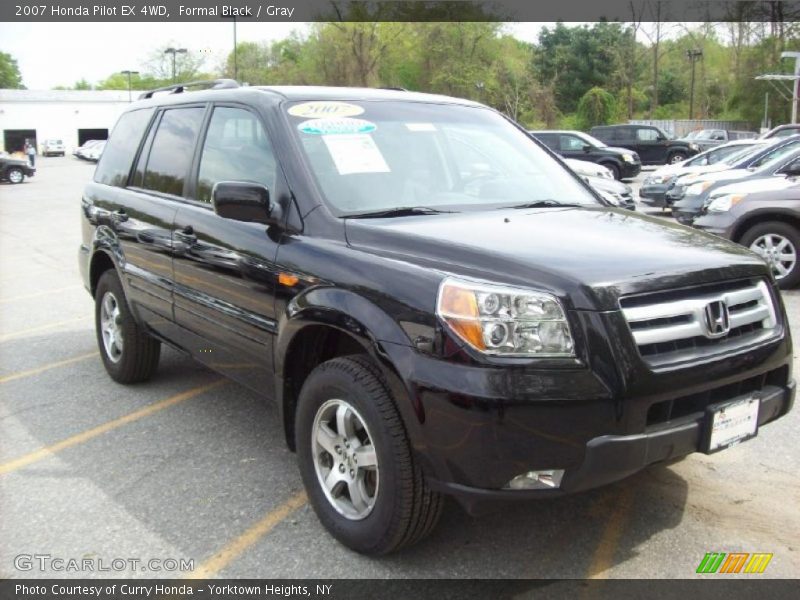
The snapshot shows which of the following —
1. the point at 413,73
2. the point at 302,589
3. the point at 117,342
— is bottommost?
the point at 302,589

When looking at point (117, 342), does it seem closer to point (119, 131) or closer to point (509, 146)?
point (119, 131)

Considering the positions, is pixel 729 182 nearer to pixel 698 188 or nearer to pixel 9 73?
pixel 698 188

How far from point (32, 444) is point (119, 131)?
2.41 m

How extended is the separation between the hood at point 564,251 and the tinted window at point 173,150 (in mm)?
1632

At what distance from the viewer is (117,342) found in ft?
17.5

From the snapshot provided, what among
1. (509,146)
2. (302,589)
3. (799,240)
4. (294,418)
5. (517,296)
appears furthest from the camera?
(799,240)

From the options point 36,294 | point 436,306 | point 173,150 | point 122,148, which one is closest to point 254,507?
point 436,306

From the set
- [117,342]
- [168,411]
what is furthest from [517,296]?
[117,342]

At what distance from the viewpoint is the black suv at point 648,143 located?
29828 mm

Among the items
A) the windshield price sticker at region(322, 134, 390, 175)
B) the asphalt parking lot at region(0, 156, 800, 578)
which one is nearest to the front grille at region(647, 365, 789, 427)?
the asphalt parking lot at region(0, 156, 800, 578)

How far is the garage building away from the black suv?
50075 millimetres

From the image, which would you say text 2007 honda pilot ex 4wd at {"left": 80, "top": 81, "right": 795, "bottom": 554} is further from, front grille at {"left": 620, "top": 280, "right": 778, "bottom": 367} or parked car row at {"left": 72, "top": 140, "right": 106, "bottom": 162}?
parked car row at {"left": 72, "top": 140, "right": 106, "bottom": 162}

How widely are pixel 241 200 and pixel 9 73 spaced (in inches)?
4552

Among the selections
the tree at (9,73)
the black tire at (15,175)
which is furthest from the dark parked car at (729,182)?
the tree at (9,73)
